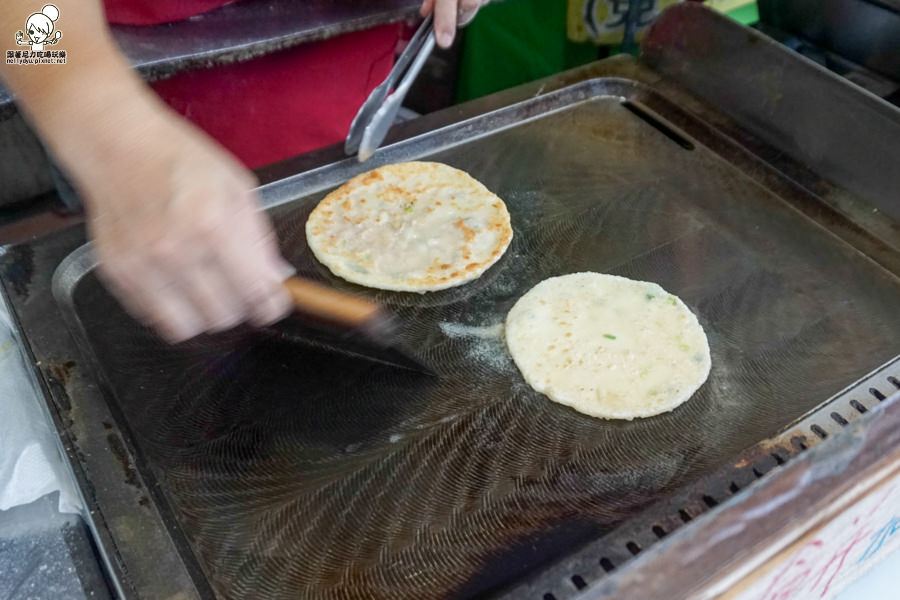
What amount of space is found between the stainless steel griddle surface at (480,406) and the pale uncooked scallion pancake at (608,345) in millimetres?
37

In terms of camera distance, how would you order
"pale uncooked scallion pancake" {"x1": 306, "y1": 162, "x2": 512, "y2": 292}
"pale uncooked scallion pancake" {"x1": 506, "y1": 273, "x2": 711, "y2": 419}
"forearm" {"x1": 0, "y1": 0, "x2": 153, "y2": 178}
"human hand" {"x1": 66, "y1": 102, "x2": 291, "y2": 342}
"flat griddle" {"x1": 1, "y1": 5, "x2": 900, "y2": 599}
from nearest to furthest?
"human hand" {"x1": 66, "y1": 102, "x2": 291, "y2": 342}, "forearm" {"x1": 0, "y1": 0, "x2": 153, "y2": 178}, "flat griddle" {"x1": 1, "y1": 5, "x2": 900, "y2": 599}, "pale uncooked scallion pancake" {"x1": 506, "y1": 273, "x2": 711, "y2": 419}, "pale uncooked scallion pancake" {"x1": 306, "y1": 162, "x2": 512, "y2": 292}

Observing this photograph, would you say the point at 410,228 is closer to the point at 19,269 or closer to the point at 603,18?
the point at 19,269

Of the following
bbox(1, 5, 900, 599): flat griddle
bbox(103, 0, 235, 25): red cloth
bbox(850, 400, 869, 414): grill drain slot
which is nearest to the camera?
bbox(1, 5, 900, 599): flat griddle

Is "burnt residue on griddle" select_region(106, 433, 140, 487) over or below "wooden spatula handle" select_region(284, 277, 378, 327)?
below

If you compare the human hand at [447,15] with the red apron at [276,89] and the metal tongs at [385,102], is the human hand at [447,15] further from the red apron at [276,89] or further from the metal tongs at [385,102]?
the red apron at [276,89]

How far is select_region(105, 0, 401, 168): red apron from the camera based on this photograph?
205 centimetres

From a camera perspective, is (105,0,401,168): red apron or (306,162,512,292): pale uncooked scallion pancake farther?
(105,0,401,168): red apron

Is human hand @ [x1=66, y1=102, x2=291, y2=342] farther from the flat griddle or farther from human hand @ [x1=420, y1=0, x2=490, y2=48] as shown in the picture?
human hand @ [x1=420, y1=0, x2=490, y2=48]

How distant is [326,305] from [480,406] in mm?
358

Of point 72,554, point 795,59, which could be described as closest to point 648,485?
point 72,554

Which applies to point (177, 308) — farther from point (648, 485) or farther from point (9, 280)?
point (648, 485)

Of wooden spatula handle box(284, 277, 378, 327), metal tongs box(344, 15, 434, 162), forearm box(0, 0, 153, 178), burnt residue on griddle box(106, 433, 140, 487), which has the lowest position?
burnt residue on griddle box(106, 433, 140, 487)

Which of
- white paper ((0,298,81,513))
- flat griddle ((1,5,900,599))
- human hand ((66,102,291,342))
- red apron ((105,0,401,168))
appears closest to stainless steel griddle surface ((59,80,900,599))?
flat griddle ((1,5,900,599))

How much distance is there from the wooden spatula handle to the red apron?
0.95 metres
